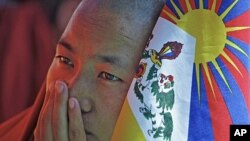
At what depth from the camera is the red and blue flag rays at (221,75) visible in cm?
257

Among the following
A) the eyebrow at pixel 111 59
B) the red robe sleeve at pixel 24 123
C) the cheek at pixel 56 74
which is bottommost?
the red robe sleeve at pixel 24 123

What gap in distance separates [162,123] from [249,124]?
0.34 metres

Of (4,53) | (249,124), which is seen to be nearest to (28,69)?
(4,53)

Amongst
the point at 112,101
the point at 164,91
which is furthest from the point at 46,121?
the point at 164,91

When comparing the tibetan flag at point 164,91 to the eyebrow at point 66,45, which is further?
the eyebrow at point 66,45

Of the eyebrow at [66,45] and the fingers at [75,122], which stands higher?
the eyebrow at [66,45]

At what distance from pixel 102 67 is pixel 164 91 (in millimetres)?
270

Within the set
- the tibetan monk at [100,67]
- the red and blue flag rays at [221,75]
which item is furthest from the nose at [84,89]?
the red and blue flag rays at [221,75]

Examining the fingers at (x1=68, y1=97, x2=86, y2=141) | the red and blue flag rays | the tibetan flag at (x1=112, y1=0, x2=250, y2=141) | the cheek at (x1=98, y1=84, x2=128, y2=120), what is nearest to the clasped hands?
the fingers at (x1=68, y1=97, x2=86, y2=141)

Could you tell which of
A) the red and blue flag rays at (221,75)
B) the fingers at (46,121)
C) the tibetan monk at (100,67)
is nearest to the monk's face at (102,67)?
the tibetan monk at (100,67)

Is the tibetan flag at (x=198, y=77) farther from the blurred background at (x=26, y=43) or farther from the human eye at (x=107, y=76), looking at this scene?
the blurred background at (x=26, y=43)

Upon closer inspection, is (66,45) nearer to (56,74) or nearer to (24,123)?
(56,74)

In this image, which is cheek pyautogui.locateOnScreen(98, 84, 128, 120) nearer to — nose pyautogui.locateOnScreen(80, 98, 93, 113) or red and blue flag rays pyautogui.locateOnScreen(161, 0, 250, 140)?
nose pyautogui.locateOnScreen(80, 98, 93, 113)

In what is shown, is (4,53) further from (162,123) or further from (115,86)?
(162,123)
